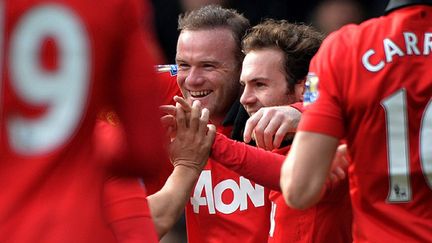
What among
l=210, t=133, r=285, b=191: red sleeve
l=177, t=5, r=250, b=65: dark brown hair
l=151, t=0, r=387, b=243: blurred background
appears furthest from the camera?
l=151, t=0, r=387, b=243: blurred background

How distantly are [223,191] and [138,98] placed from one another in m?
2.06

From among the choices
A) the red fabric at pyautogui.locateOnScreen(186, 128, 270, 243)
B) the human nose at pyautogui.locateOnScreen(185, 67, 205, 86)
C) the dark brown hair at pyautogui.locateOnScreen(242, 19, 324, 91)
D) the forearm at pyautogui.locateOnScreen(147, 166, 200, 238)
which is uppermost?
the dark brown hair at pyautogui.locateOnScreen(242, 19, 324, 91)

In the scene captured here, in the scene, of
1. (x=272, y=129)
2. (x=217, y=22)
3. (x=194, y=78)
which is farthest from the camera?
(x=217, y=22)

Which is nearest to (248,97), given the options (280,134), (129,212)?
(280,134)

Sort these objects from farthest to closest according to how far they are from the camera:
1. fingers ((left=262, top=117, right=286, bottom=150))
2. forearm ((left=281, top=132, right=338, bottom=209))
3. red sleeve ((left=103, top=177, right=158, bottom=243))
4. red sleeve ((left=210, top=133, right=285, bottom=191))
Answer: fingers ((left=262, top=117, right=286, bottom=150))
red sleeve ((left=210, top=133, right=285, bottom=191))
forearm ((left=281, top=132, right=338, bottom=209))
red sleeve ((left=103, top=177, right=158, bottom=243))

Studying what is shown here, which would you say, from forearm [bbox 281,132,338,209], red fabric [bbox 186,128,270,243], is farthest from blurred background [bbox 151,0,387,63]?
forearm [bbox 281,132,338,209]

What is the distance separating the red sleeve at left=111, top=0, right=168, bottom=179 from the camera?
8.26 feet

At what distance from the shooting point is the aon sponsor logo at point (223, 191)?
14.8 feet

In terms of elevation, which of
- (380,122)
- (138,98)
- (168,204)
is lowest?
(168,204)

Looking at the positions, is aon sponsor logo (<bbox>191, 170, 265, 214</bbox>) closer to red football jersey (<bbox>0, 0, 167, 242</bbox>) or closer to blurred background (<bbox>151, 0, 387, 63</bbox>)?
red football jersey (<bbox>0, 0, 167, 242</bbox>)

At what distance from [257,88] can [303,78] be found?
0.64ft

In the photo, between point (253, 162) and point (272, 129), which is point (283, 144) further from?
point (253, 162)

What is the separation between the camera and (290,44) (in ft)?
14.8

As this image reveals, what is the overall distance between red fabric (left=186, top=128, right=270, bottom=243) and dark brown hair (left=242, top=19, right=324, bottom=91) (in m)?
0.47
